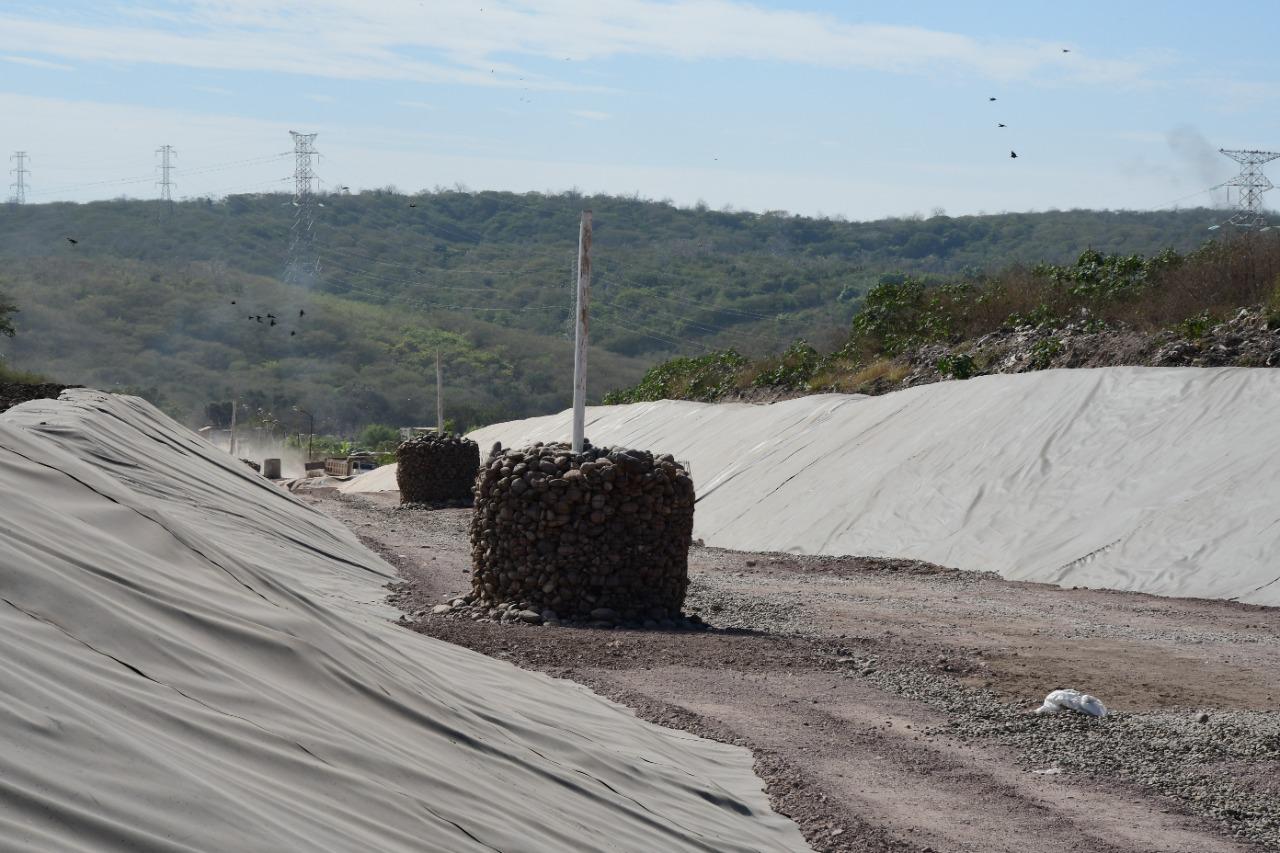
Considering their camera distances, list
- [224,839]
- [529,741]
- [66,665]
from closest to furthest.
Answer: [224,839] < [66,665] < [529,741]

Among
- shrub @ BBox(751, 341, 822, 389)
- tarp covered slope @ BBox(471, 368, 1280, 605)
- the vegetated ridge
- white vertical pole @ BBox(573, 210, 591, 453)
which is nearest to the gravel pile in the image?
white vertical pole @ BBox(573, 210, 591, 453)

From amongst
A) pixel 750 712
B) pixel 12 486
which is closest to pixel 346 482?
pixel 750 712

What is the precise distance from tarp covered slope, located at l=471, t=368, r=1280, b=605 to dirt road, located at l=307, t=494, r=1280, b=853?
961 millimetres

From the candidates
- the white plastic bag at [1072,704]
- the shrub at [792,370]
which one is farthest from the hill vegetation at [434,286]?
the white plastic bag at [1072,704]

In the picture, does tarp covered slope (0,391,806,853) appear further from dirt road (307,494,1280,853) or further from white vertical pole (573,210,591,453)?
white vertical pole (573,210,591,453)

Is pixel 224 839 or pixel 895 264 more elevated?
pixel 895 264

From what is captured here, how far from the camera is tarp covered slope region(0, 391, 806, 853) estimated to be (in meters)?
2.29

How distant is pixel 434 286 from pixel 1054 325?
7353 cm

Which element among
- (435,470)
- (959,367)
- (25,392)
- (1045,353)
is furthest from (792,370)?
(25,392)

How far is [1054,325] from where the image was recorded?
20422 millimetres

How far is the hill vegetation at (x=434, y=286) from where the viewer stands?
6744cm

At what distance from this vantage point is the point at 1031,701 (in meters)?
6.85

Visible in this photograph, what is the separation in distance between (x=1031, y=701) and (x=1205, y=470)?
7297mm

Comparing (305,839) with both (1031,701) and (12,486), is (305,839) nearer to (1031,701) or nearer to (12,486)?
(12,486)
